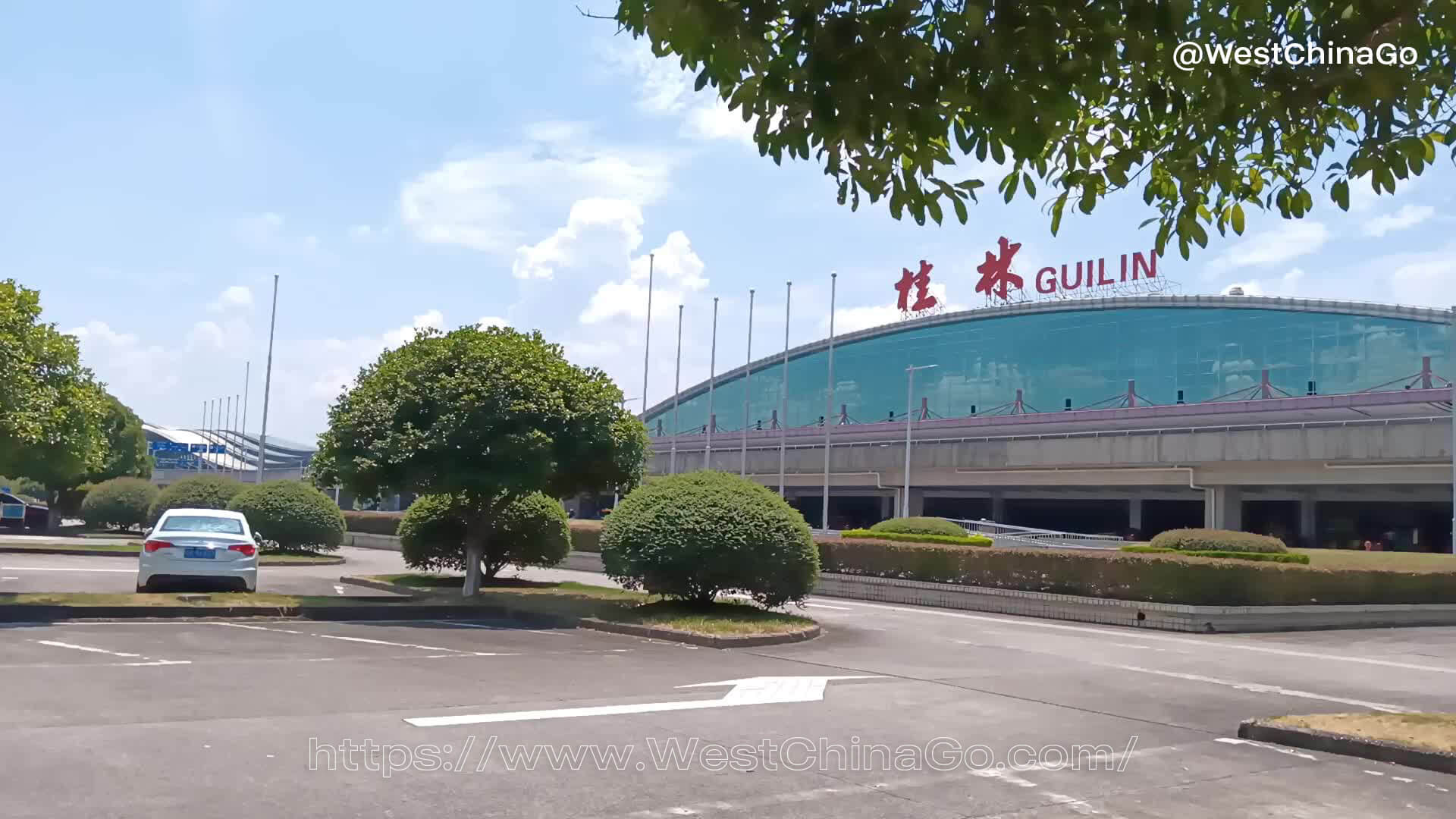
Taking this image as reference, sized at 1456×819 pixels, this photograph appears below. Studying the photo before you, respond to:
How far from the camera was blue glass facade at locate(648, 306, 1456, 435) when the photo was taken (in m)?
71.4

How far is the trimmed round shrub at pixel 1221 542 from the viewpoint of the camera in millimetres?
23750

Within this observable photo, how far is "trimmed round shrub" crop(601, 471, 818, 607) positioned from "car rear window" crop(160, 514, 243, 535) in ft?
19.6

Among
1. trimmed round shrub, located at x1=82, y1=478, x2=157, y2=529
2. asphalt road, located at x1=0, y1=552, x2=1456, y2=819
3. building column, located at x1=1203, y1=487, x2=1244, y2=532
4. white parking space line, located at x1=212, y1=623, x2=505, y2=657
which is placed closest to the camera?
asphalt road, located at x1=0, y1=552, x2=1456, y2=819

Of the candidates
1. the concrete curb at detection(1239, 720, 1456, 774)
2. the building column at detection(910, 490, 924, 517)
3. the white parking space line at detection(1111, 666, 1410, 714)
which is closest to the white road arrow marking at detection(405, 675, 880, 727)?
the concrete curb at detection(1239, 720, 1456, 774)

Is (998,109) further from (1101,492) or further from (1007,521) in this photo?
(1007,521)

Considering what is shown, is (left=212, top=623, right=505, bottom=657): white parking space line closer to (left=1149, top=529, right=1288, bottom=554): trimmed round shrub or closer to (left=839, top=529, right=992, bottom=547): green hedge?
(left=839, top=529, right=992, bottom=547): green hedge

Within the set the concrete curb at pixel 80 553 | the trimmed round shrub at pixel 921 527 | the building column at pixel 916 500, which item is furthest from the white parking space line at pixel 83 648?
the building column at pixel 916 500

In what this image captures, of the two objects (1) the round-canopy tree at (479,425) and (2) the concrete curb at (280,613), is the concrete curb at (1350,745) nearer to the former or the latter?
(2) the concrete curb at (280,613)

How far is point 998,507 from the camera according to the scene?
65375 mm

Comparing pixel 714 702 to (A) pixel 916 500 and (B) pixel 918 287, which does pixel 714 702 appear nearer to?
(A) pixel 916 500

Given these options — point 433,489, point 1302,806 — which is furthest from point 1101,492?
point 1302,806

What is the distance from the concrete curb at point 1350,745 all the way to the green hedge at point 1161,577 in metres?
12.4

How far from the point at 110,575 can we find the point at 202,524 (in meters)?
8.17

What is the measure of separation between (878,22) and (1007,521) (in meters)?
66.7
